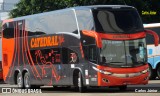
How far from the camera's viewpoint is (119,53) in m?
20.5

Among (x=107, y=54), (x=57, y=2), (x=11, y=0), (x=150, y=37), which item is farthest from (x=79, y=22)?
(x=11, y=0)

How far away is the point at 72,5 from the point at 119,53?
23.8 m

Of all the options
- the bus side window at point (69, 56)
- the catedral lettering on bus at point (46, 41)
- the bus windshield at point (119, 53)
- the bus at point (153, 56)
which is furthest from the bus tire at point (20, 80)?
the bus at point (153, 56)

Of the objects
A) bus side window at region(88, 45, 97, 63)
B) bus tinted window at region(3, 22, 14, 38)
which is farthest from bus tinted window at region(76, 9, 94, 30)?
bus tinted window at region(3, 22, 14, 38)

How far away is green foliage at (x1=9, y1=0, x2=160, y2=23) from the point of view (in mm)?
43328

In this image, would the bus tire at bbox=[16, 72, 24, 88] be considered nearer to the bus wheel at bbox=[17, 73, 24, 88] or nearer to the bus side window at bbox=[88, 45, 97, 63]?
the bus wheel at bbox=[17, 73, 24, 88]

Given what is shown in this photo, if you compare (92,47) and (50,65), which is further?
(50,65)

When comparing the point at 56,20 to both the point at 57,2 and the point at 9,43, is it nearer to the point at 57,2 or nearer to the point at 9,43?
the point at 9,43

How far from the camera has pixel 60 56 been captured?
2280 centimetres

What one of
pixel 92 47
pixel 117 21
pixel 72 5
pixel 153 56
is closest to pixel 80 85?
pixel 92 47

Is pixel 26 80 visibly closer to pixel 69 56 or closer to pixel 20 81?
pixel 20 81

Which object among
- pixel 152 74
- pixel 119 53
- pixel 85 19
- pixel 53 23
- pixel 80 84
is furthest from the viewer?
pixel 152 74

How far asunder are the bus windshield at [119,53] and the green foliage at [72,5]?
871 inches

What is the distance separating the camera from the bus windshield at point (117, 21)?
813 inches
